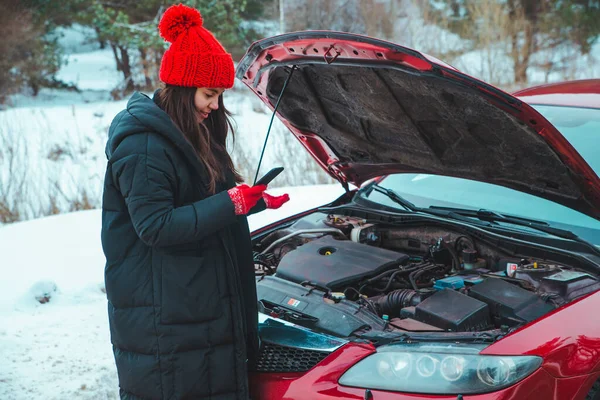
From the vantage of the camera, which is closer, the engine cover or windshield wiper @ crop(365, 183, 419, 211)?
the engine cover

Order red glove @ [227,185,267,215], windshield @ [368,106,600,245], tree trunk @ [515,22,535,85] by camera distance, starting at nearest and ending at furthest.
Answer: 1. red glove @ [227,185,267,215]
2. windshield @ [368,106,600,245]
3. tree trunk @ [515,22,535,85]

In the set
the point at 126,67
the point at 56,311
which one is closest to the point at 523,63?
the point at 126,67

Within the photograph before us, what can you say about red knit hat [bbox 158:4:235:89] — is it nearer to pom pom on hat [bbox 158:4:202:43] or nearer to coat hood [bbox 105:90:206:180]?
pom pom on hat [bbox 158:4:202:43]

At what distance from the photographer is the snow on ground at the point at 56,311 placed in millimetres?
3350

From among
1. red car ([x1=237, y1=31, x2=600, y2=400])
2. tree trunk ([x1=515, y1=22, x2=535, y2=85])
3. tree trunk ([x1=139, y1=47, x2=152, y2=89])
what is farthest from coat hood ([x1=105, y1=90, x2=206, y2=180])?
tree trunk ([x1=515, y1=22, x2=535, y2=85])

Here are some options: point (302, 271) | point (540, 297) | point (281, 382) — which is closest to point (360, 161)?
point (302, 271)

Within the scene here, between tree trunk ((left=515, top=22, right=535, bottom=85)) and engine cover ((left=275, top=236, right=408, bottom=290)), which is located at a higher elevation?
tree trunk ((left=515, top=22, right=535, bottom=85))

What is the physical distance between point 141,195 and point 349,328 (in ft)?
2.90

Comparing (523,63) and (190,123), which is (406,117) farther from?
(523,63)

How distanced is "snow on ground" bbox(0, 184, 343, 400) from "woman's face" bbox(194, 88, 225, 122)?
5.72 ft

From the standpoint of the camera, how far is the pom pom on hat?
213 centimetres

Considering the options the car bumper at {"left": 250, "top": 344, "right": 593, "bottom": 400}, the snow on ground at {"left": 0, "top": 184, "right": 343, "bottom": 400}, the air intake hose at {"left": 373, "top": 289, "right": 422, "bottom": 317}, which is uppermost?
the air intake hose at {"left": 373, "top": 289, "right": 422, "bottom": 317}

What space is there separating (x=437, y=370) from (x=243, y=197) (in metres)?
0.83

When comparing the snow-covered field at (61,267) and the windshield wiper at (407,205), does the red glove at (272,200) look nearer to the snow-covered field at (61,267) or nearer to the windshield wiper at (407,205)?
the windshield wiper at (407,205)
